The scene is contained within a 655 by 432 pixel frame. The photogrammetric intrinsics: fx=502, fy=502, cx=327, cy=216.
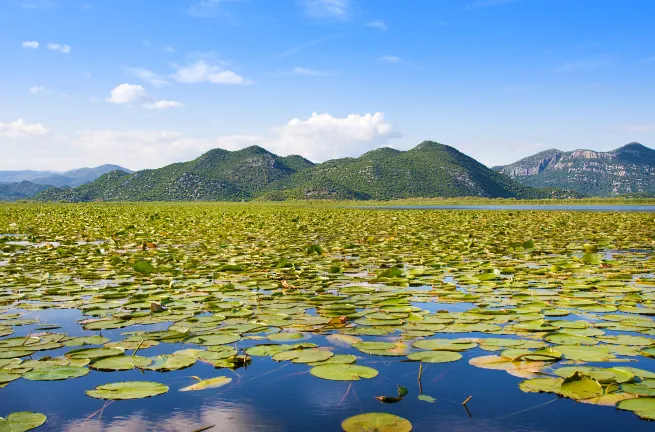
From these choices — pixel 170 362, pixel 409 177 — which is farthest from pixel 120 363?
pixel 409 177

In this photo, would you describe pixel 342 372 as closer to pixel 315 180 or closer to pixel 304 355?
pixel 304 355

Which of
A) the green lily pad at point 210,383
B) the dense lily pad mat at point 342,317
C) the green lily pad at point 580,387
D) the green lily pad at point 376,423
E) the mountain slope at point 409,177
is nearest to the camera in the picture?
the green lily pad at point 376,423

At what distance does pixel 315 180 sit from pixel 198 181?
34599mm

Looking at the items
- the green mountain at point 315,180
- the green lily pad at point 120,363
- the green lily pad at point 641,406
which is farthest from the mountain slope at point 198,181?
the green lily pad at point 641,406

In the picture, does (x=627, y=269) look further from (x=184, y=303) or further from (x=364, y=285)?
(x=184, y=303)

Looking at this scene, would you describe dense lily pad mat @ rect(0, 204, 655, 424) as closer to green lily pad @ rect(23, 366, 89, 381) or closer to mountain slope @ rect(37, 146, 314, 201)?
green lily pad @ rect(23, 366, 89, 381)

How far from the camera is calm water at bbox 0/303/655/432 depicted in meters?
2.90

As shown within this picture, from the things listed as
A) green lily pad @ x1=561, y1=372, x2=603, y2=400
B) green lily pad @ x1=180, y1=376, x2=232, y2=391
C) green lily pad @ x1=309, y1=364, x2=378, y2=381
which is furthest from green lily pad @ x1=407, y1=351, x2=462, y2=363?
green lily pad @ x1=180, y1=376, x2=232, y2=391

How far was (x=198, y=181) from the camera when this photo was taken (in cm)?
14412

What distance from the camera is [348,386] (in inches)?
137

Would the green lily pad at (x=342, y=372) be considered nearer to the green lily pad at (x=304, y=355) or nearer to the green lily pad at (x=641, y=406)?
the green lily pad at (x=304, y=355)

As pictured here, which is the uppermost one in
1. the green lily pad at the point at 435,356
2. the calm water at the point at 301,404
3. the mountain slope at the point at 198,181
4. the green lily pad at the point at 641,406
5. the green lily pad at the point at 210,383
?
the mountain slope at the point at 198,181

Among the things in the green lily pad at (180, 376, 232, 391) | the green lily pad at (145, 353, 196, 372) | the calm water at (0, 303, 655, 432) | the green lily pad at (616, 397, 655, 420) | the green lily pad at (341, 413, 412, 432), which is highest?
the green lily pad at (616, 397, 655, 420)

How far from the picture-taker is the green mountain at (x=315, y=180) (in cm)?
13138
